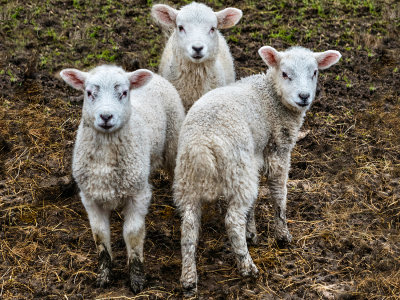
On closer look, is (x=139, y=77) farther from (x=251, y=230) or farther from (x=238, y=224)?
(x=251, y=230)

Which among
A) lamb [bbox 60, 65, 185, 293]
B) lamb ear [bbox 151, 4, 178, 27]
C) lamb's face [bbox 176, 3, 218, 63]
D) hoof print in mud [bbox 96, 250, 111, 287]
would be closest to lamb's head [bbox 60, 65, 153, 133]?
lamb [bbox 60, 65, 185, 293]

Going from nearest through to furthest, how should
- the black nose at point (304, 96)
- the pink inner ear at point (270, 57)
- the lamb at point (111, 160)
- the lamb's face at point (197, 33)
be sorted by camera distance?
the lamb at point (111, 160) → the black nose at point (304, 96) → the pink inner ear at point (270, 57) → the lamb's face at point (197, 33)

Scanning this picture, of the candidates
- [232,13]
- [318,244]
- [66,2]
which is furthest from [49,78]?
[318,244]

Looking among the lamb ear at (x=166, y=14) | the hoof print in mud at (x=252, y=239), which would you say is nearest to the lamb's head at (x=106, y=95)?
the hoof print in mud at (x=252, y=239)

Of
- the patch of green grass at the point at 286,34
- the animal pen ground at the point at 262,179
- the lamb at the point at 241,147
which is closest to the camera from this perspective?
the lamb at the point at 241,147

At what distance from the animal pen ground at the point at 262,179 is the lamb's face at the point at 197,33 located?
6.02 feet

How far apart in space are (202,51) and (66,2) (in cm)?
522

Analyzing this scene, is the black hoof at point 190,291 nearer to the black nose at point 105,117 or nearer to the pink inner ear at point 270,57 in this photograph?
the black nose at point 105,117

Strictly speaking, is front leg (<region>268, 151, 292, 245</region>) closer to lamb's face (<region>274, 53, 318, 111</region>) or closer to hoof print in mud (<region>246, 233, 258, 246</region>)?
hoof print in mud (<region>246, 233, 258, 246</region>)

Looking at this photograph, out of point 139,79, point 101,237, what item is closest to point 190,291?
point 101,237

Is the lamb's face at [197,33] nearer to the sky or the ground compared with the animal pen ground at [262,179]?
nearer to the sky

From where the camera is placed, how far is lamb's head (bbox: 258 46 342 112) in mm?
5891

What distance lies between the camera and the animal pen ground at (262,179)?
5.57 meters

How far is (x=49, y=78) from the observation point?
29.6ft
